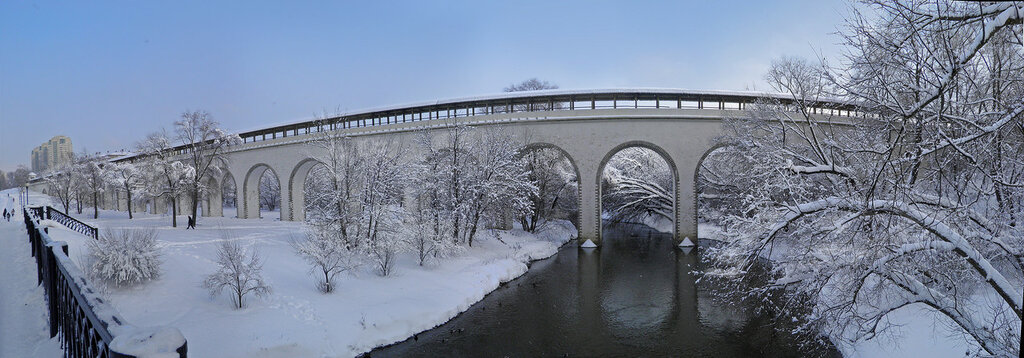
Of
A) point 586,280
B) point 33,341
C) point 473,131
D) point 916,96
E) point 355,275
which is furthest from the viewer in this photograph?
point 473,131

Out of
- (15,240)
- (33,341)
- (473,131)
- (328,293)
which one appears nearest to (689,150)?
(473,131)

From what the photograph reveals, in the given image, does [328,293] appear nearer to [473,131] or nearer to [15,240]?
[15,240]

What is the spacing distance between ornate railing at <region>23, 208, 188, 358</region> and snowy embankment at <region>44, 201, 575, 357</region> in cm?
469

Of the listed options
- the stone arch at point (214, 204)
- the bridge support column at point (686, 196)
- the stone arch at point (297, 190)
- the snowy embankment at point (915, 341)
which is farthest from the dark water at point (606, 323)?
the stone arch at point (214, 204)

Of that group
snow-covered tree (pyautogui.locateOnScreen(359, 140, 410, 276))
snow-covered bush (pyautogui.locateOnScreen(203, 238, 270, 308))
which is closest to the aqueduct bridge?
snow-covered tree (pyautogui.locateOnScreen(359, 140, 410, 276))

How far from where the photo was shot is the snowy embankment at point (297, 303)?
812 cm

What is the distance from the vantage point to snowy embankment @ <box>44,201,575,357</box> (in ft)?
26.6

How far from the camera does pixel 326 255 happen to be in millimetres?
11109

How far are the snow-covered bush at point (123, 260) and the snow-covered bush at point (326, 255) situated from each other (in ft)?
10.8

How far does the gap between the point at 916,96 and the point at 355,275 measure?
12.4 m

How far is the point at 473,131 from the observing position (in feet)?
62.2

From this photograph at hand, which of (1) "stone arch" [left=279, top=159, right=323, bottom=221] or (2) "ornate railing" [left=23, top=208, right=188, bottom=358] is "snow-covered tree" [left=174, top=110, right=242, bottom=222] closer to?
(1) "stone arch" [left=279, top=159, right=323, bottom=221]

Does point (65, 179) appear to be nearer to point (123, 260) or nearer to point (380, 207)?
point (123, 260)

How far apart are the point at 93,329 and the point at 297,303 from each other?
8658mm
